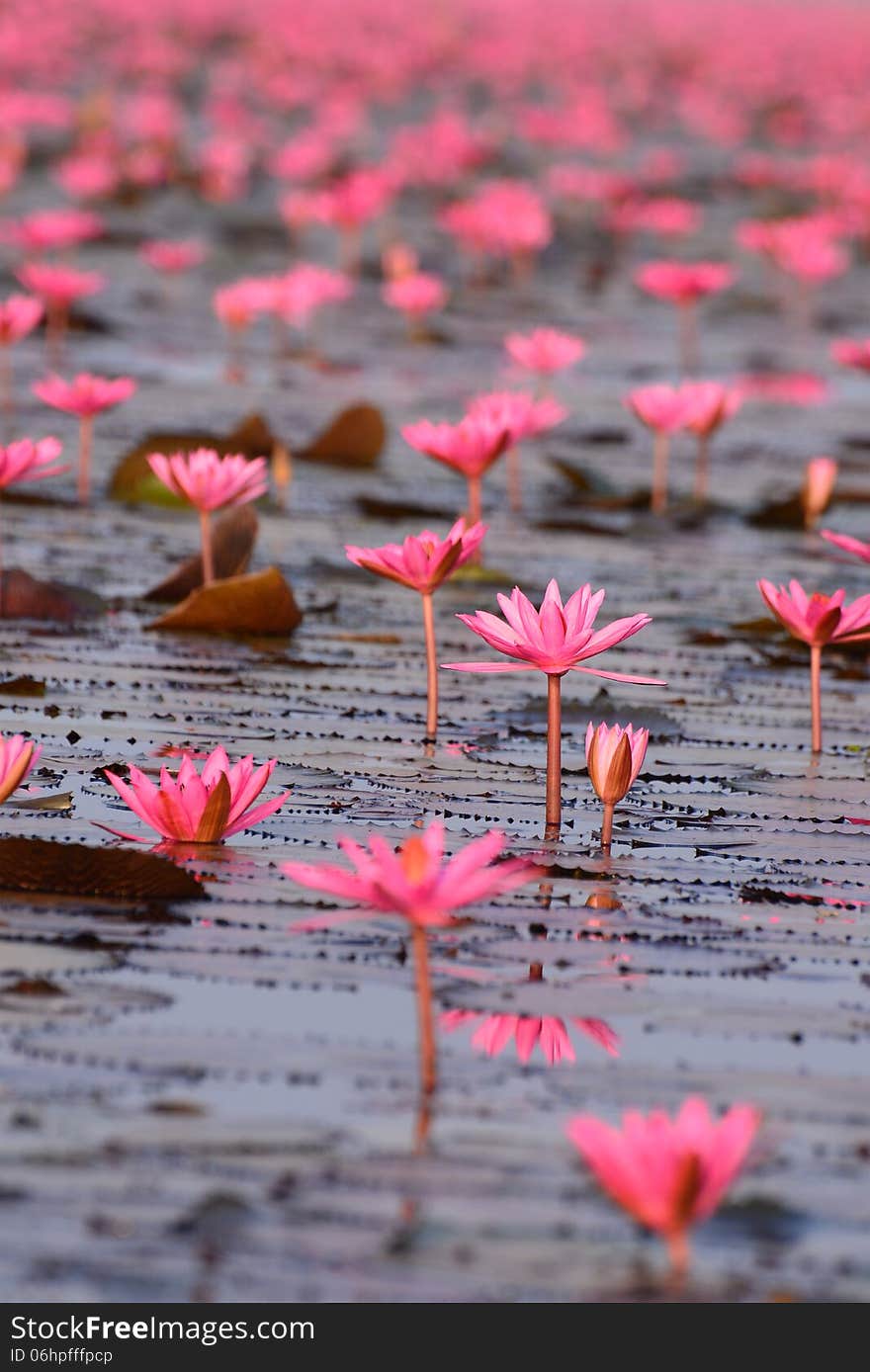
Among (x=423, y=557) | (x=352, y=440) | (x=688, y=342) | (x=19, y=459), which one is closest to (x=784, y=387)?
(x=688, y=342)

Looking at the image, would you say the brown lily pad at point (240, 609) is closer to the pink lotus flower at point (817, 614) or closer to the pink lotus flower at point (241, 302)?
the pink lotus flower at point (817, 614)

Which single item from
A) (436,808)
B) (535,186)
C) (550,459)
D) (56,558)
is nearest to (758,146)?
(535,186)

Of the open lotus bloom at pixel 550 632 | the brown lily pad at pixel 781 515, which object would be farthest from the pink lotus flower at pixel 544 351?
the open lotus bloom at pixel 550 632

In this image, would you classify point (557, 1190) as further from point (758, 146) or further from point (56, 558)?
point (758, 146)

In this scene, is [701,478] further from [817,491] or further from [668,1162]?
[668,1162]

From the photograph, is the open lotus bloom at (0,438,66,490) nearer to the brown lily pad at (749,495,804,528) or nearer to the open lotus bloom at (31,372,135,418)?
the open lotus bloom at (31,372,135,418)

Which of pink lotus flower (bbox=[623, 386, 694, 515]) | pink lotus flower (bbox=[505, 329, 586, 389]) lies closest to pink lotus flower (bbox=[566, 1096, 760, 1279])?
pink lotus flower (bbox=[623, 386, 694, 515])
